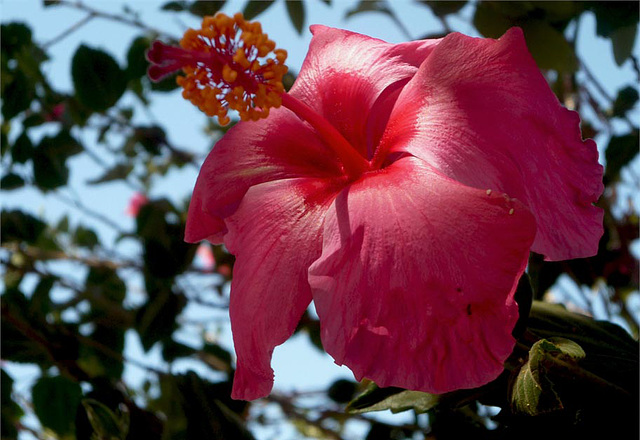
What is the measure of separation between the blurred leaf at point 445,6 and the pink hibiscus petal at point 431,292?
2.67 ft

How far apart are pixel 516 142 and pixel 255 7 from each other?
2.74ft

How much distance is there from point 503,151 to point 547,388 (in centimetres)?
22

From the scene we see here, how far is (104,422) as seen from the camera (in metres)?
0.95

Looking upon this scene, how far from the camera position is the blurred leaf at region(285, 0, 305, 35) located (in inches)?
52.1

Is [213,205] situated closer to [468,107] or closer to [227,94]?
[227,94]

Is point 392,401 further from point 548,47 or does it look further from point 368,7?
point 368,7

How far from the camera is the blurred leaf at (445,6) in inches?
49.3

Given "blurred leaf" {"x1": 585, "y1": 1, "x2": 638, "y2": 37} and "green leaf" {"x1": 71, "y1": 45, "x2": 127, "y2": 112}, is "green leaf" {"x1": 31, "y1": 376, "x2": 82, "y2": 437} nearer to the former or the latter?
"green leaf" {"x1": 71, "y1": 45, "x2": 127, "y2": 112}

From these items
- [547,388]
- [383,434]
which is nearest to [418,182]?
[547,388]

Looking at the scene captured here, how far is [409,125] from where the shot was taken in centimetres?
67

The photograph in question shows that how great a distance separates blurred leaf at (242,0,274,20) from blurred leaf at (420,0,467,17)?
343 millimetres

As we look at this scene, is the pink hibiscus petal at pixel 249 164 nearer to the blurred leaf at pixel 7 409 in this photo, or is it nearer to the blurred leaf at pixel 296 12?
the blurred leaf at pixel 296 12

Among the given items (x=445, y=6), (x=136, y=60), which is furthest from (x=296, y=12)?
(x=136, y=60)

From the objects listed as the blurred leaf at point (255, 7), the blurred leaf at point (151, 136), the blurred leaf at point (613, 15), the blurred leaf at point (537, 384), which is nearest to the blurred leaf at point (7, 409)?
the blurred leaf at point (151, 136)
